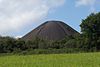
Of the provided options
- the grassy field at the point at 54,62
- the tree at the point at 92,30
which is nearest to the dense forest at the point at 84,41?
the tree at the point at 92,30

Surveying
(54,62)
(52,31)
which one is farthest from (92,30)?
(52,31)

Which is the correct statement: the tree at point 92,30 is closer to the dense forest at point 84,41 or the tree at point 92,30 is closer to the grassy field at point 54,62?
the dense forest at point 84,41

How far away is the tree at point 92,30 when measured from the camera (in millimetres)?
60469

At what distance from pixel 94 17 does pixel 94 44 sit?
19.9ft

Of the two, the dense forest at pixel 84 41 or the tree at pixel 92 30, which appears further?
the tree at pixel 92 30

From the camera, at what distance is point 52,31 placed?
105 meters

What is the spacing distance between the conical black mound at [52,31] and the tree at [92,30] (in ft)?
121

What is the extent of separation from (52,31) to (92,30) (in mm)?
43464

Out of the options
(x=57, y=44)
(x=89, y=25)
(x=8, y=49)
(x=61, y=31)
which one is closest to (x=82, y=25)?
(x=89, y=25)

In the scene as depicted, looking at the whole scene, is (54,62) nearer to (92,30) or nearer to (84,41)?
(84,41)

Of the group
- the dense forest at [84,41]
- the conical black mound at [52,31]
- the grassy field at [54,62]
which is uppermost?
the conical black mound at [52,31]

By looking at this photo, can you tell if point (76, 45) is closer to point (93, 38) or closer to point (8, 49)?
point (93, 38)

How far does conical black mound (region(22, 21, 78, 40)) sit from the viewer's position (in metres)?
101

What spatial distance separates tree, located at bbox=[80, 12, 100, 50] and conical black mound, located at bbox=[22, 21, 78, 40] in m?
36.8
